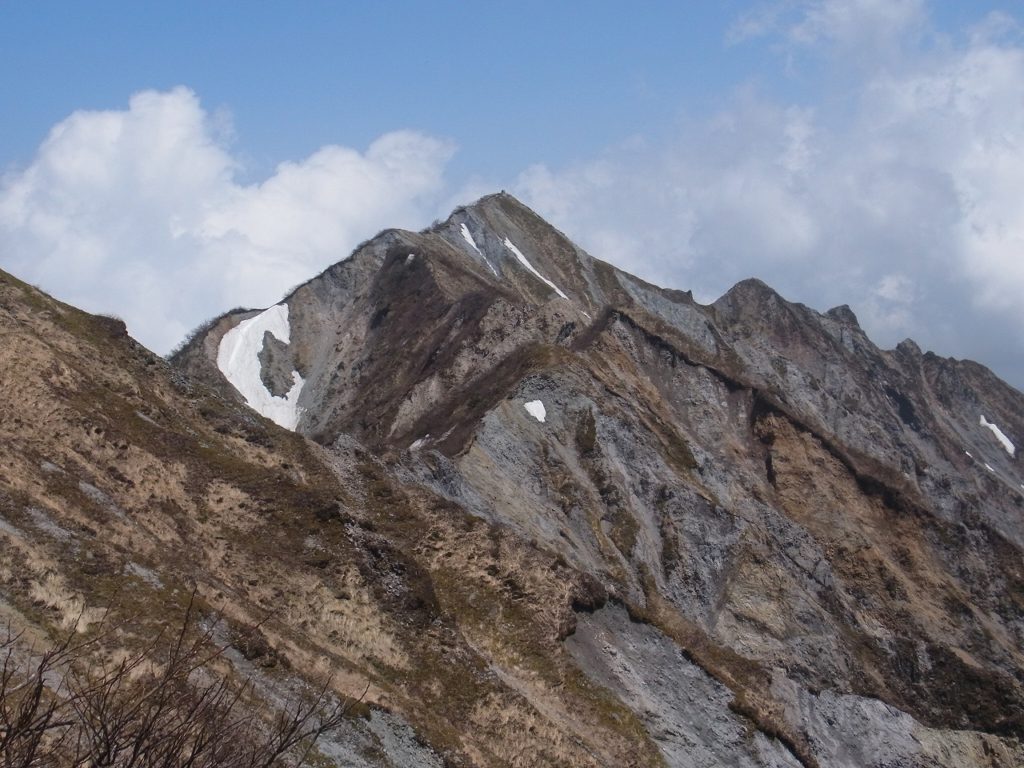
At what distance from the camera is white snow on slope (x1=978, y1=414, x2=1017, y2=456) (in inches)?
5891

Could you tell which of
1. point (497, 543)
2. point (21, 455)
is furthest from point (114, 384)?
point (497, 543)

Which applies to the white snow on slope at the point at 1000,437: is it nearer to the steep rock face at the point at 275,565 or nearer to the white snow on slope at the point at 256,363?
the white snow on slope at the point at 256,363

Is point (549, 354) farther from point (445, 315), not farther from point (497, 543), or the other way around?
point (497, 543)

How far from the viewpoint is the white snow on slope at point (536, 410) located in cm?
5383

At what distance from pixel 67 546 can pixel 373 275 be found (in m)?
74.4

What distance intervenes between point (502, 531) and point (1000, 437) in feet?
486

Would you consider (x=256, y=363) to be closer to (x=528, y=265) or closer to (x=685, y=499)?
(x=528, y=265)

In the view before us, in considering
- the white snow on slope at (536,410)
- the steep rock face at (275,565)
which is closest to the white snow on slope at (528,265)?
the white snow on slope at (536,410)

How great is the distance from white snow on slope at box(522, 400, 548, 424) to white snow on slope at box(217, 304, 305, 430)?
28.0 meters

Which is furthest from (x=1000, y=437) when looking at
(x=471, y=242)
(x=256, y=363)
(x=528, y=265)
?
(x=256, y=363)

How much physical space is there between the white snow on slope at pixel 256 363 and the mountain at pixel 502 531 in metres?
0.37

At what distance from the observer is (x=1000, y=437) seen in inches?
6014

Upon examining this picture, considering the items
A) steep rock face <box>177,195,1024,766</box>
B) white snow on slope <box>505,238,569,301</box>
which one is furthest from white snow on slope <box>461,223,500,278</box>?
white snow on slope <box>505,238,569,301</box>

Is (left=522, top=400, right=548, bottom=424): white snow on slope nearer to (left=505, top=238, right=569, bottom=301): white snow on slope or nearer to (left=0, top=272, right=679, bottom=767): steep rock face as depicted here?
Answer: (left=0, top=272, right=679, bottom=767): steep rock face
